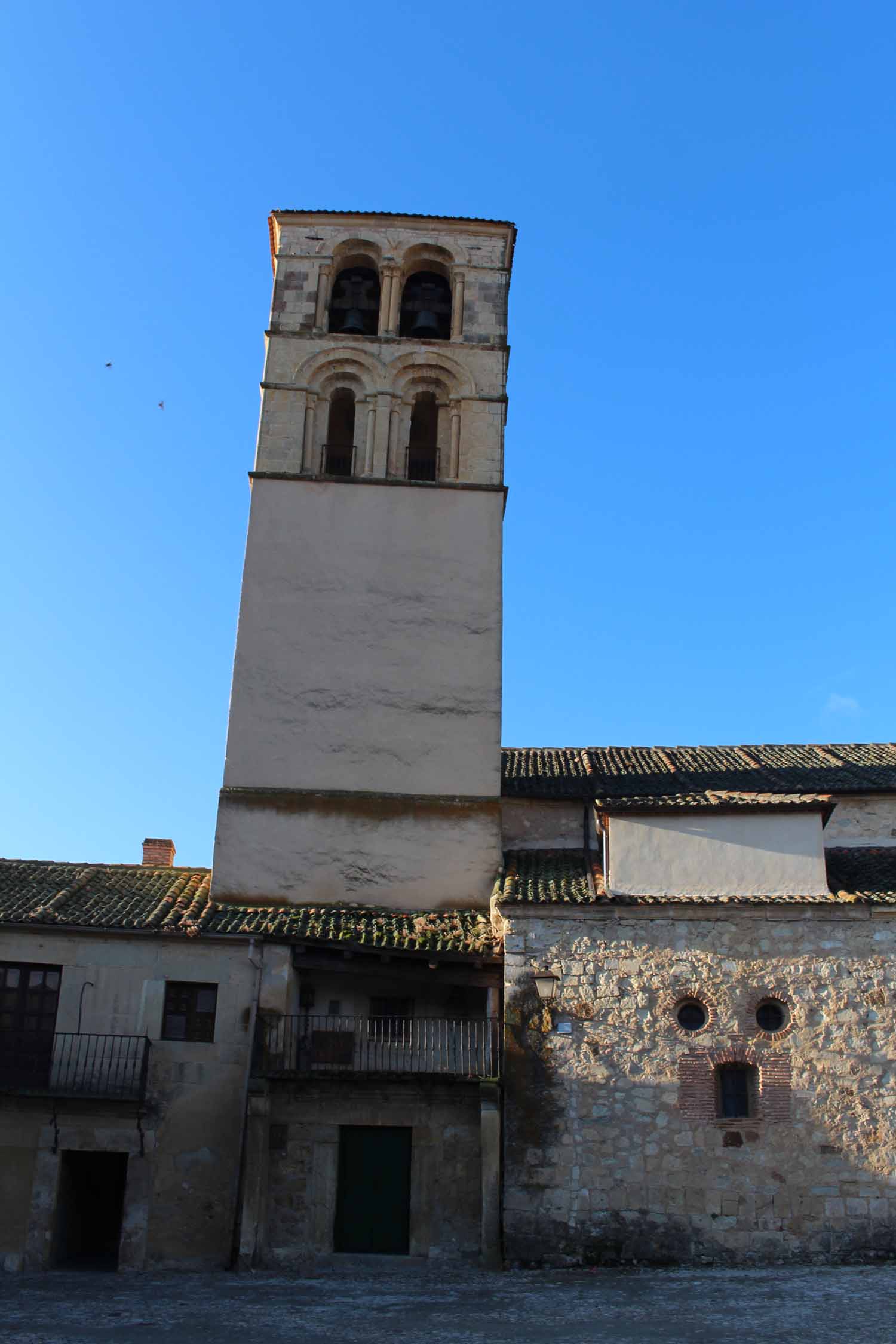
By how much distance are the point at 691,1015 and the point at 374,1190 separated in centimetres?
470

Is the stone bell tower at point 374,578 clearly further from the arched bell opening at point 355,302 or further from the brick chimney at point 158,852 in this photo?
the brick chimney at point 158,852

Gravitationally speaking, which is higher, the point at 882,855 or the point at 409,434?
the point at 409,434

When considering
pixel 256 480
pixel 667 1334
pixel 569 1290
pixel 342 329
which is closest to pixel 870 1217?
pixel 569 1290

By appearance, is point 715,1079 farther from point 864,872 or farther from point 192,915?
point 192,915

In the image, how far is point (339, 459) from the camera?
2273cm

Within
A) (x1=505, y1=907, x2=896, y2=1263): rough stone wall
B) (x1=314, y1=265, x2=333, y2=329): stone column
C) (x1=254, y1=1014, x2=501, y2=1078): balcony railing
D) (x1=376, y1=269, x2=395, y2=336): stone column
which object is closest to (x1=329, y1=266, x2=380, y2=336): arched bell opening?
(x1=376, y1=269, x2=395, y2=336): stone column

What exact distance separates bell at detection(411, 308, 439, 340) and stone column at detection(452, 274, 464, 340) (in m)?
0.34

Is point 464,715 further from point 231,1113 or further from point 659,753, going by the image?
point 231,1113

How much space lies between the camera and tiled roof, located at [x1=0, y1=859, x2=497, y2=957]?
55.9 feet

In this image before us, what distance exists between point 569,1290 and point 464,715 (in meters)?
8.82

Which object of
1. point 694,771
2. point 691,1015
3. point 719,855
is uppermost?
point 694,771

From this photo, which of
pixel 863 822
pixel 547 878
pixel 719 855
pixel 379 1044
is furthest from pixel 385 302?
pixel 379 1044

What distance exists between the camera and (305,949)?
1720cm

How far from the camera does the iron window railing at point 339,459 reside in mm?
22422
